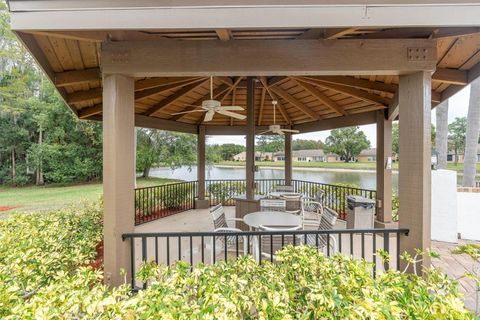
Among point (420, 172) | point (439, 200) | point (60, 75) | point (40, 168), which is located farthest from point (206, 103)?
point (40, 168)

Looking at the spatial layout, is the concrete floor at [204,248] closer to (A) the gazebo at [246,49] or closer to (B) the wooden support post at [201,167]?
(B) the wooden support post at [201,167]

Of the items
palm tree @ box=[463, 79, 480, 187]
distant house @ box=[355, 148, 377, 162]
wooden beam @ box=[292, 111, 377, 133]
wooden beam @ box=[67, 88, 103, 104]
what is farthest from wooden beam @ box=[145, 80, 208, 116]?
distant house @ box=[355, 148, 377, 162]

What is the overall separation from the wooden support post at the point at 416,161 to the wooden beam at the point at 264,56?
0.24m

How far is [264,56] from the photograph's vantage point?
8.05 feet

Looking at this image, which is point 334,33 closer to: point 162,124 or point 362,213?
point 362,213

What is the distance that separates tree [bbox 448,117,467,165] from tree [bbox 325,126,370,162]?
27.1ft

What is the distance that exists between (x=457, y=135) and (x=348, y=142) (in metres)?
11.1

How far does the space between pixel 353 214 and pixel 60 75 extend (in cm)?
568

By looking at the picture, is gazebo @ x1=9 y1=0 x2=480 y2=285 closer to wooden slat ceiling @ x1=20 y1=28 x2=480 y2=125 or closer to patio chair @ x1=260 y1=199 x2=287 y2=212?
wooden slat ceiling @ x1=20 y1=28 x2=480 y2=125

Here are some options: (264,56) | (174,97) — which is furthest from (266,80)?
(264,56)

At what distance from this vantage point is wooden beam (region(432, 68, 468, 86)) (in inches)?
121

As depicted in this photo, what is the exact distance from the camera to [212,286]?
1.50 metres

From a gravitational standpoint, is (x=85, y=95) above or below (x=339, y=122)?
above

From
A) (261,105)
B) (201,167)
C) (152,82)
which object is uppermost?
(261,105)
